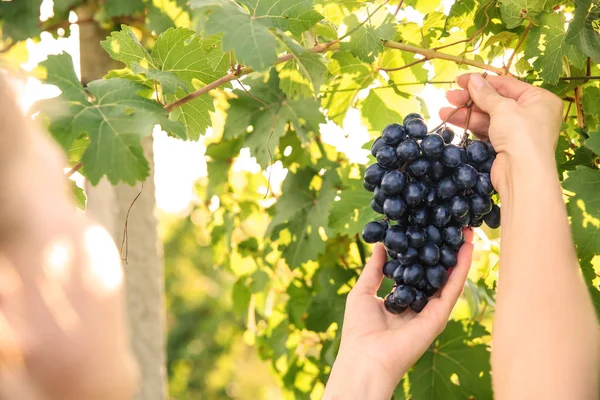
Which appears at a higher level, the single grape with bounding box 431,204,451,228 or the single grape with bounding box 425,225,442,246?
the single grape with bounding box 431,204,451,228

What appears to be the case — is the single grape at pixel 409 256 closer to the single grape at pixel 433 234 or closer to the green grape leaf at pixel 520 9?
the single grape at pixel 433 234

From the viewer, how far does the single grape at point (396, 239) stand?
4.36 feet

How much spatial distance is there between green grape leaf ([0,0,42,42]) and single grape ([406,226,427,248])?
190 centimetres

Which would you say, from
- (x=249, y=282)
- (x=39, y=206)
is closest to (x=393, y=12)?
(x=39, y=206)

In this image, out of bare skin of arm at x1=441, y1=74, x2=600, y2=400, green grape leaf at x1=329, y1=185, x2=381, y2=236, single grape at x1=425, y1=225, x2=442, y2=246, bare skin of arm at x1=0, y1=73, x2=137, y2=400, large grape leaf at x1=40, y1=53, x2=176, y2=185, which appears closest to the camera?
bare skin of arm at x1=0, y1=73, x2=137, y2=400

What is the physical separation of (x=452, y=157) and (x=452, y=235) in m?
0.16

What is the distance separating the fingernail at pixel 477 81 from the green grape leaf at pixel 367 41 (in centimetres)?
20

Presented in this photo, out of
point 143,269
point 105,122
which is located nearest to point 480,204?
point 105,122

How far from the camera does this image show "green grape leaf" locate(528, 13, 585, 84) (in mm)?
1438

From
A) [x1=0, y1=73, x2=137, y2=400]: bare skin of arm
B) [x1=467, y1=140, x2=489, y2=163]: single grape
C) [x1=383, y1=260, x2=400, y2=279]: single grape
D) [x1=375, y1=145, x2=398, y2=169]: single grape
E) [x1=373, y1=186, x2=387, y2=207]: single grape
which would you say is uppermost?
[x1=467, y1=140, x2=489, y2=163]: single grape

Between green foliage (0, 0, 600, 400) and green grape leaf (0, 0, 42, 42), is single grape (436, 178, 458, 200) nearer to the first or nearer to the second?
green foliage (0, 0, 600, 400)

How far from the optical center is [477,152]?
4.32 ft

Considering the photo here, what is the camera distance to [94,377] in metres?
0.54


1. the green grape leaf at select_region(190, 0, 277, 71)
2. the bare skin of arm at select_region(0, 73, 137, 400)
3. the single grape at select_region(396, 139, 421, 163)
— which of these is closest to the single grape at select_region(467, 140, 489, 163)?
the single grape at select_region(396, 139, 421, 163)
